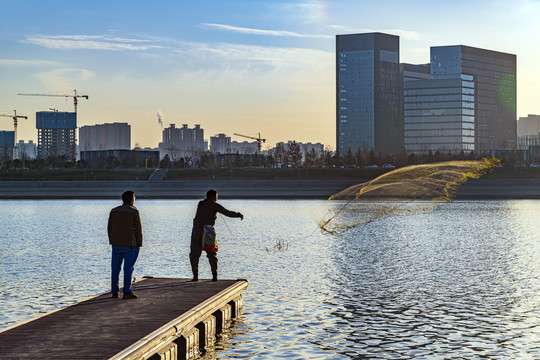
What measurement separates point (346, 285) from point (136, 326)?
42.8ft

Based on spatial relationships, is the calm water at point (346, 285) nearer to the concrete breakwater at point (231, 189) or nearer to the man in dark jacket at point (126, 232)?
the man in dark jacket at point (126, 232)

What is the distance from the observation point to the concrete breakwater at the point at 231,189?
434ft

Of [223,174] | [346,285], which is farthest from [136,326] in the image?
[223,174]

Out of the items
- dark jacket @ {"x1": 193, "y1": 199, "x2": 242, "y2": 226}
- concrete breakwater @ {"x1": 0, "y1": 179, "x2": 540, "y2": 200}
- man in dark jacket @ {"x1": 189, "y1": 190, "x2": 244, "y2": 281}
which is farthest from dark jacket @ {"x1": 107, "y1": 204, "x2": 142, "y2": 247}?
concrete breakwater @ {"x1": 0, "y1": 179, "x2": 540, "y2": 200}

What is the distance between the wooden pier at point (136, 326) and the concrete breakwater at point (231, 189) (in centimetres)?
11134

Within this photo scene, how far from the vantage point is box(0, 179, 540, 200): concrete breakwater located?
132 metres

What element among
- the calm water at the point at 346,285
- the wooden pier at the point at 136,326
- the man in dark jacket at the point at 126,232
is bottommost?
the calm water at the point at 346,285

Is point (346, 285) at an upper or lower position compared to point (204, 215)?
lower

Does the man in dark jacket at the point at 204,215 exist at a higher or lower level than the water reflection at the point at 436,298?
higher

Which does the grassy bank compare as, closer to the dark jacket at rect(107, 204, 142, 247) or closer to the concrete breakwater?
the concrete breakwater

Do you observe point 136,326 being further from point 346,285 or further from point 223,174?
point 223,174

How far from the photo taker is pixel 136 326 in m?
17.3

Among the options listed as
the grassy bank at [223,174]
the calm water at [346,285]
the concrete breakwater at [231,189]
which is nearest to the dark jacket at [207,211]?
the calm water at [346,285]

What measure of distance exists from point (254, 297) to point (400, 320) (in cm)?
597
